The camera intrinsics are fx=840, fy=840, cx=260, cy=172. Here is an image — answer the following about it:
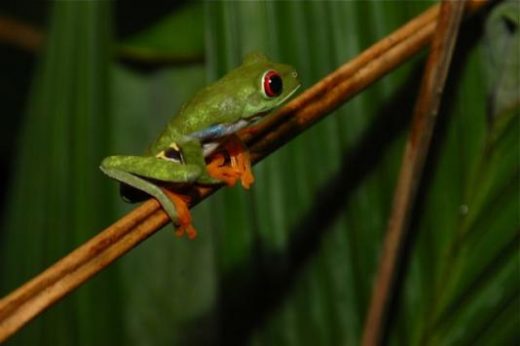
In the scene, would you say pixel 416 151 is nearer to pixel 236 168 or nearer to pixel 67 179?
pixel 236 168

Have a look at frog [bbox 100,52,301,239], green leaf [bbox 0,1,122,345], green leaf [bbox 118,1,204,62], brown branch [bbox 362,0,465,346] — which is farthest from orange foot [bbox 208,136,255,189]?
green leaf [bbox 118,1,204,62]

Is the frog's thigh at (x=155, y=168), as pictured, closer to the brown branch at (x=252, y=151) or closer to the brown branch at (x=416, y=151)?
the brown branch at (x=252, y=151)

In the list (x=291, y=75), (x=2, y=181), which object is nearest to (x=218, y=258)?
(x=291, y=75)

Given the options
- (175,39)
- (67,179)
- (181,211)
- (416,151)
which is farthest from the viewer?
(175,39)

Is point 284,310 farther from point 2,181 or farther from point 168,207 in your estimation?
point 2,181

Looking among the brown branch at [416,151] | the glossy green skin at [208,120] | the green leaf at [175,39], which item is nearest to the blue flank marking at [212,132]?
the glossy green skin at [208,120]

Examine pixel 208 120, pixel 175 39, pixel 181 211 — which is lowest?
pixel 181 211

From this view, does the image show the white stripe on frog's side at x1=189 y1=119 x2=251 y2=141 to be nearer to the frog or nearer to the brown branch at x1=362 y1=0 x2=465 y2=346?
the frog

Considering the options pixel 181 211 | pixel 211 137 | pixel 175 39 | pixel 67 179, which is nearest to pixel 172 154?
pixel 211 137

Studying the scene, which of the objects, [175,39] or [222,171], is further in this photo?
[175,39]
